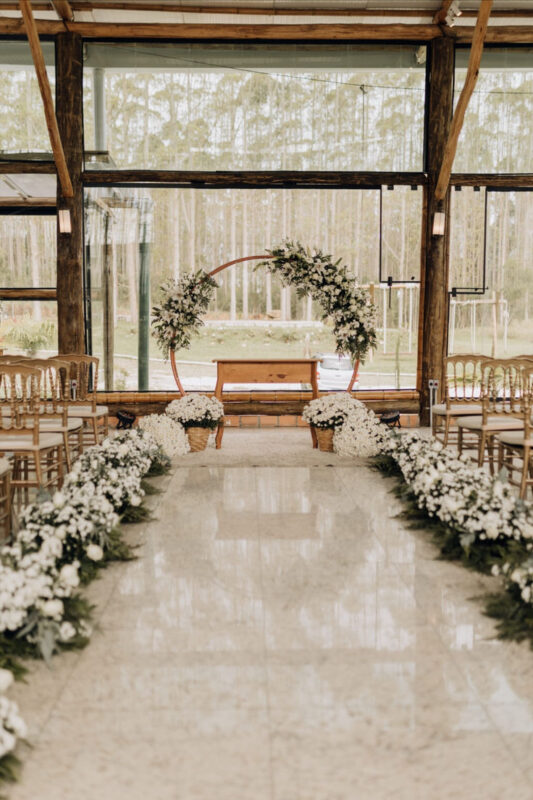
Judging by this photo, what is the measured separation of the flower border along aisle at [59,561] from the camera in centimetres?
258

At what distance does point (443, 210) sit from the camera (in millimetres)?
8672

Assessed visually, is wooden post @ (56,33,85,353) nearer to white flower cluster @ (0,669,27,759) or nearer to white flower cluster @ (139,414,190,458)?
white flower cluster @ (139,414,190,458)

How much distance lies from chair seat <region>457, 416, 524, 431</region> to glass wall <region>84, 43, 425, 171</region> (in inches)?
166

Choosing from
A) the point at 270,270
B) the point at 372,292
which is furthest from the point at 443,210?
the point at 270,270

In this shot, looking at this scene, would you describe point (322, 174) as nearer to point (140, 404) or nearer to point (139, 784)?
point (140, 404)

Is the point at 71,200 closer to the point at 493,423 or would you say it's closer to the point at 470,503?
the point at 493,423

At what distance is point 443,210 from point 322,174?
1481 mm

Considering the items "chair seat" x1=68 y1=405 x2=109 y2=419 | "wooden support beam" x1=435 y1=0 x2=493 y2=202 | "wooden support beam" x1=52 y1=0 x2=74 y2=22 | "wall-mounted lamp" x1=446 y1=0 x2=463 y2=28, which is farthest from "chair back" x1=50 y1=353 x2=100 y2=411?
"wall-mounted lamp" x1=446 y1=0 x2=463 y2=28

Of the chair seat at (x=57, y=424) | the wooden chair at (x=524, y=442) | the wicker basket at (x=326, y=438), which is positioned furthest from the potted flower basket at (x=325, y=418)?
the chair seat at (x=57, y=424)

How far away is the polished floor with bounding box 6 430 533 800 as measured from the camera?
198cm

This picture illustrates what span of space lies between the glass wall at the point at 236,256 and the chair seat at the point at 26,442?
4217 mm

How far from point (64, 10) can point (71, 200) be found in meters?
2.00

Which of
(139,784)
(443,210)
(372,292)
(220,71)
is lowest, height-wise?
(139,784)

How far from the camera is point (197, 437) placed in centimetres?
709
